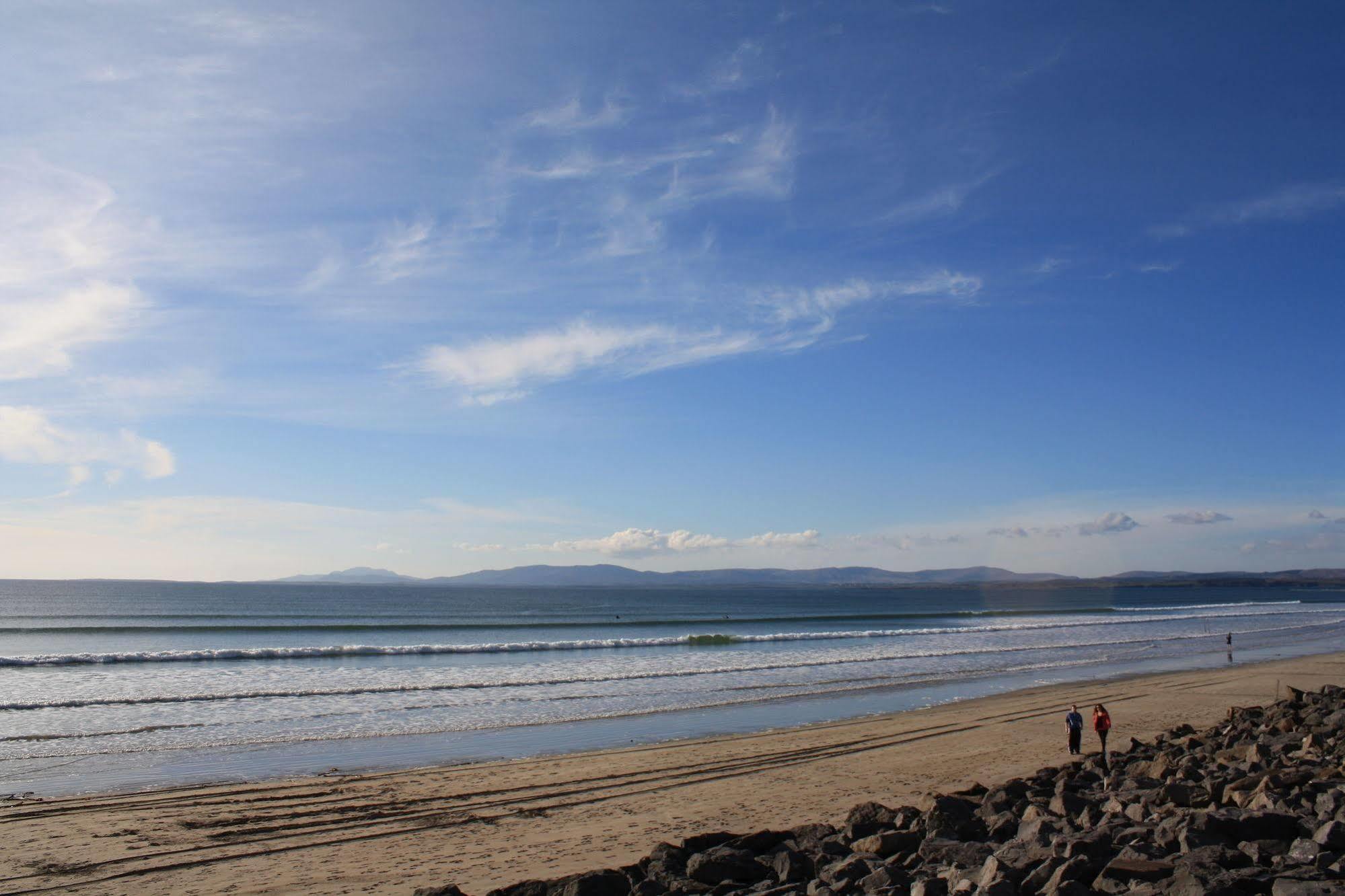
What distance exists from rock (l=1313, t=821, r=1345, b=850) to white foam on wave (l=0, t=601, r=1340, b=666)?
36.8 m

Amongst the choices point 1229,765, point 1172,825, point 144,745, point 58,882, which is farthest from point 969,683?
point 58,882

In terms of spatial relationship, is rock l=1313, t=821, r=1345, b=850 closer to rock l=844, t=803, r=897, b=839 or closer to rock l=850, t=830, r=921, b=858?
rock l=850, t=830, r=921, b=858

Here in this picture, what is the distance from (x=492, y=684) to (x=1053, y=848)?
22873 mm

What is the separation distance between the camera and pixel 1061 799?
386 inches

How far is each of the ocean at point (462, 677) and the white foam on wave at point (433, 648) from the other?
0.14 metres

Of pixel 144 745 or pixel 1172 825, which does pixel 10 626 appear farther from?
pixel 1172 825

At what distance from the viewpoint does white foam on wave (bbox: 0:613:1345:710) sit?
926 inches

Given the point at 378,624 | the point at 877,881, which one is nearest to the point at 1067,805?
the point at 877,881

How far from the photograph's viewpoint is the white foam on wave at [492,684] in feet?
77.2

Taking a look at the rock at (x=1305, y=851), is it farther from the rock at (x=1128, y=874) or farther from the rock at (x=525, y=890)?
the rock at (x=525, y=890)

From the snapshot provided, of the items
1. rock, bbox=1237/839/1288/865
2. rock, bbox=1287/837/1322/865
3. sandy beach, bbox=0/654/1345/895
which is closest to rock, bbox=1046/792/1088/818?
rock, bbox=1237/839/1288/865

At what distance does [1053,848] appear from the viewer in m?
7.45

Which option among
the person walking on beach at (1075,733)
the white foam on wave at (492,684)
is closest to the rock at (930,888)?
the person walking on beach at (1075,733)

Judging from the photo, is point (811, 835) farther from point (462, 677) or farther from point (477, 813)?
point (462, 677)
